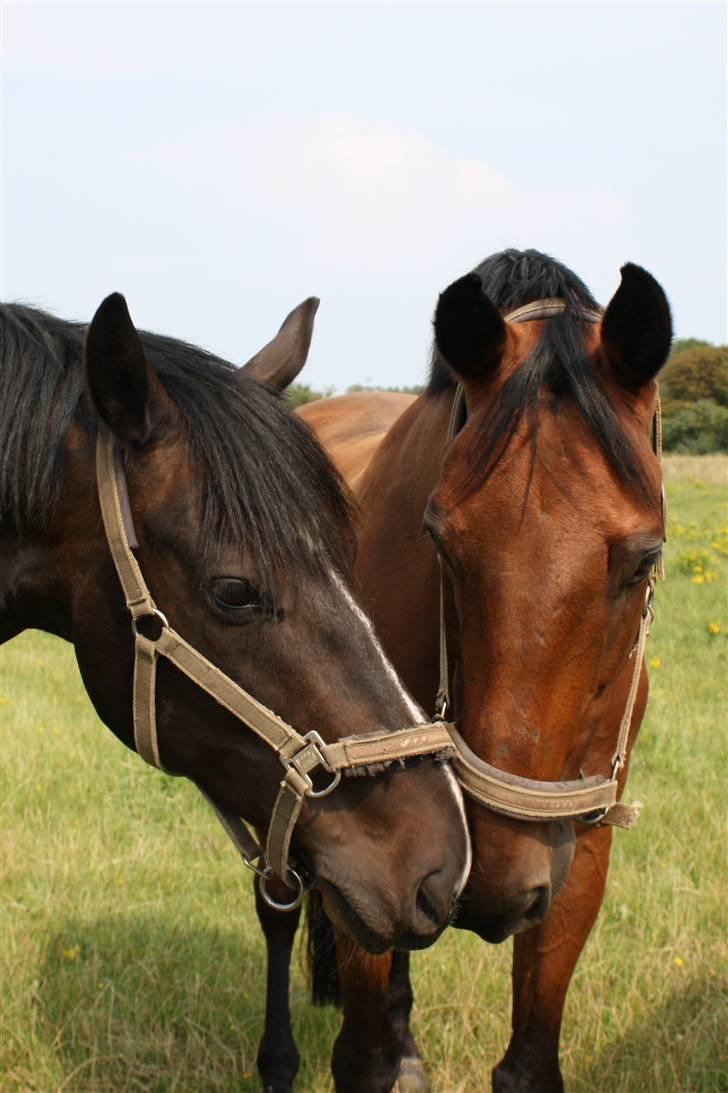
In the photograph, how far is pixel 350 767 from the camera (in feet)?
6.67

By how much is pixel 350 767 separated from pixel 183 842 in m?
3.23

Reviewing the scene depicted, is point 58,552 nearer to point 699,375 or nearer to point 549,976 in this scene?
point 549,976

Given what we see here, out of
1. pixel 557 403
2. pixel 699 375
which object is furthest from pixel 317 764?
pixel 699 375

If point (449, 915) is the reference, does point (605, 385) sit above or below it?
above

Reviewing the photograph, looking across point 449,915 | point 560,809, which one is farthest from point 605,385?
point 449,915

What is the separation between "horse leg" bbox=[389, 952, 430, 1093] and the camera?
137 inches

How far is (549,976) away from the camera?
2.89 metres

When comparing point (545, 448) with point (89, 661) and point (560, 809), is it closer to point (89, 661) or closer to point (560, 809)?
point (560, 809)

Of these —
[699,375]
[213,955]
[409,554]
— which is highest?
[409,554]

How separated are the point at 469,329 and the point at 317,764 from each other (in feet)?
3.33

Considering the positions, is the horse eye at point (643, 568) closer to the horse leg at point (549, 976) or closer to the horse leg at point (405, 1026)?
the horse leg at point (549, 976)

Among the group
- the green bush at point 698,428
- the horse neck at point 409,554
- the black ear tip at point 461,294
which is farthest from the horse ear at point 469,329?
the green bush at point 698,428

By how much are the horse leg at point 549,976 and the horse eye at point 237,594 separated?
4.23 ft

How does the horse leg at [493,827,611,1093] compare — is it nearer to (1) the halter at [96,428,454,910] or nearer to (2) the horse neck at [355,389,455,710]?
(2) the horse neck at [355,389,455,710]
